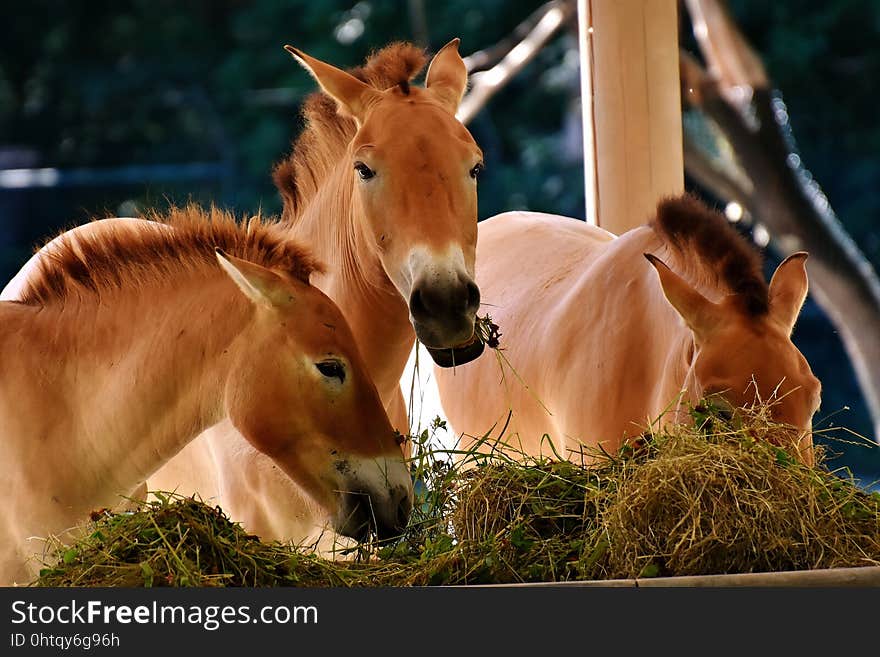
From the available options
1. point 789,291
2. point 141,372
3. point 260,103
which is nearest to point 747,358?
point 789,291

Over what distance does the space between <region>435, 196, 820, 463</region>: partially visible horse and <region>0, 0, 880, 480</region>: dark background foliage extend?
6.51 meters

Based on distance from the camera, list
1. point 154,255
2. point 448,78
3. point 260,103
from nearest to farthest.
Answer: point 154,255, point 448,78, point 260,103

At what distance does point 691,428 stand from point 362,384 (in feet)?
2.06

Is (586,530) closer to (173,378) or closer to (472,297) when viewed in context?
(472,297)

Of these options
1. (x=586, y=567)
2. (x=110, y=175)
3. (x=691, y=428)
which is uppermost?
(x=110, y=175)

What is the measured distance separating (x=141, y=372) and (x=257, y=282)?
31cm

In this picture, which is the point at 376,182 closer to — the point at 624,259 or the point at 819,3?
the point at 624,259

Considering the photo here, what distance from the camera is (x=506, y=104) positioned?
11.5 m

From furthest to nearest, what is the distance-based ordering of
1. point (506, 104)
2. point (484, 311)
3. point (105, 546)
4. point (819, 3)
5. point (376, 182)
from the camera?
point (506, 104)
point (819, 3)
point (484, 311)
point (376, 182)
point (105, 546)

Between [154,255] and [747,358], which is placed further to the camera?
[154,255]

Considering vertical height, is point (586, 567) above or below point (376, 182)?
below

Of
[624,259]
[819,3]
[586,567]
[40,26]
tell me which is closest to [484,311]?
[624,259]

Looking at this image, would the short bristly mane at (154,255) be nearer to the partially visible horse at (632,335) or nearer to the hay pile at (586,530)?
the hay pile at (586,530)

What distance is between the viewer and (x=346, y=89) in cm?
275
